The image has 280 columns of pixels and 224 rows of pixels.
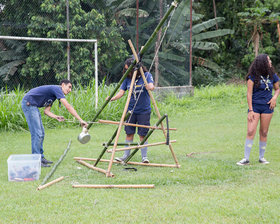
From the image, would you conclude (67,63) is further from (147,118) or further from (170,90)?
(147,118)

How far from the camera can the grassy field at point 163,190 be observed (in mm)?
4133

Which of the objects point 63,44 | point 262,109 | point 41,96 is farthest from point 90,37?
point 262,109

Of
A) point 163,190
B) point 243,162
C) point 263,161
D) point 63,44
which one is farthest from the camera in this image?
point 63,44

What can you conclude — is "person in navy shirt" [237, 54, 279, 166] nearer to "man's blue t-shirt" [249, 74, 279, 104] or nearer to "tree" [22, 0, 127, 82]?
"man's blue t-shirt" [249, 74, 279, 104]

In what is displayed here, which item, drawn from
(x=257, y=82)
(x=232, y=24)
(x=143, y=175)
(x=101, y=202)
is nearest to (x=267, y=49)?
(x=232, y=24)

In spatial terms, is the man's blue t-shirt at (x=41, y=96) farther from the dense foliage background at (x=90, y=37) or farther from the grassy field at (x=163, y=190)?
the dense foliage background at (x=90, y=37)

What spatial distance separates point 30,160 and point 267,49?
1734 centimetres

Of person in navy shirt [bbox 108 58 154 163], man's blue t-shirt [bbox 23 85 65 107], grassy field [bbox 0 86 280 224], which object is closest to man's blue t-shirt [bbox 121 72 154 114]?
person in navy shirt [bbox 108 58 154 163]

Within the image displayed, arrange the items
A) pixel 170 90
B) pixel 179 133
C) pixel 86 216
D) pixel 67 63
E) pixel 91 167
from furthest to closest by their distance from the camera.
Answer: pixel 170 90, pixel 67 63, pixel 179 133, pixel 91 167, pixel 86 216

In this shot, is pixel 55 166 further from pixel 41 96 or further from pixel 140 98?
pixel 140 98

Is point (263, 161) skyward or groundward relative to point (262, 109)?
groundward

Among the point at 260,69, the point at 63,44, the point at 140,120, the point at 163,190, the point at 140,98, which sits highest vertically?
the point at 63,44

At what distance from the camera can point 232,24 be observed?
21109 mm

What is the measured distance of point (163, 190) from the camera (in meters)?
5.05
